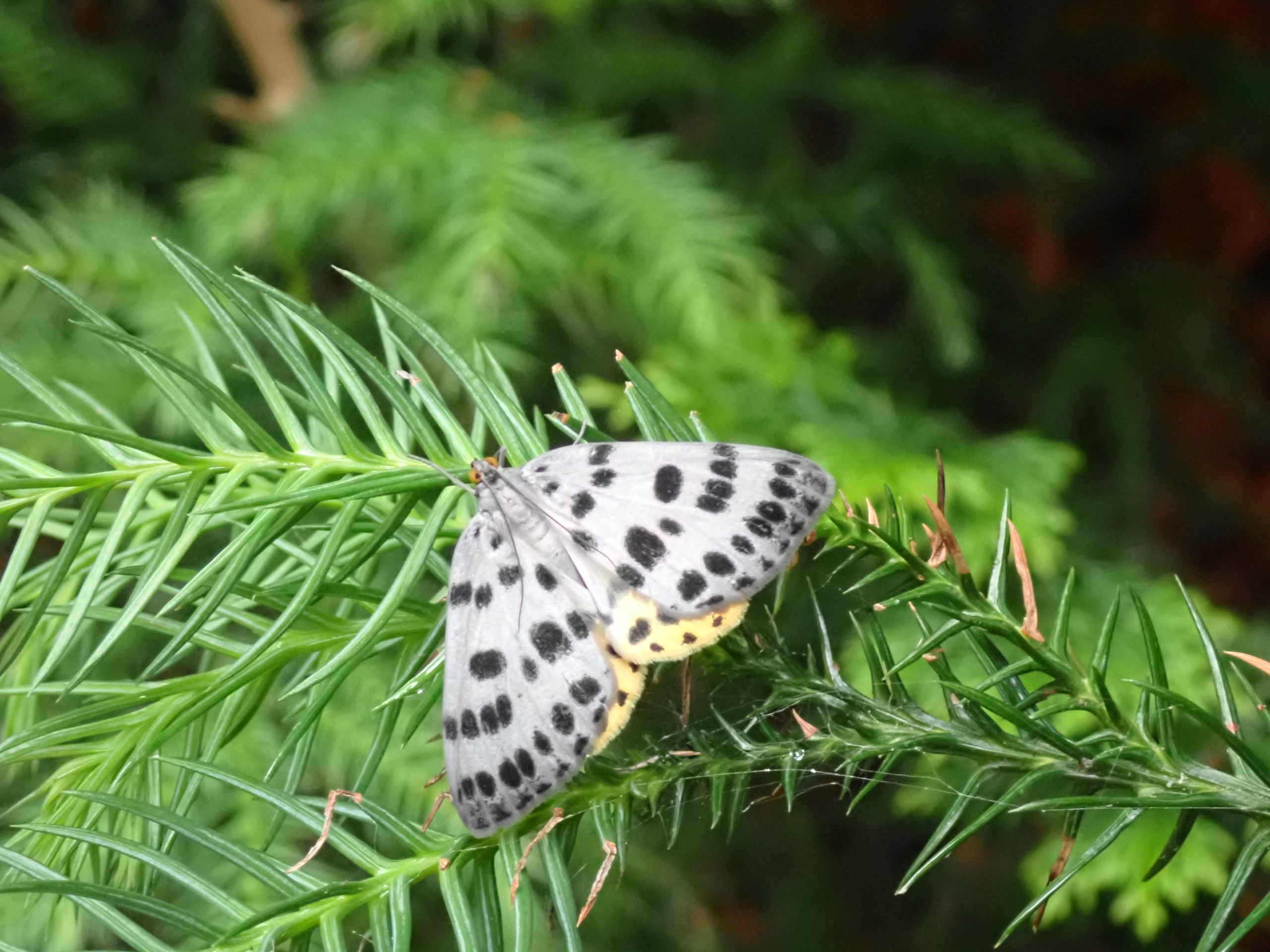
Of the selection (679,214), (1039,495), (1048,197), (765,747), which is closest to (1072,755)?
(765,747)

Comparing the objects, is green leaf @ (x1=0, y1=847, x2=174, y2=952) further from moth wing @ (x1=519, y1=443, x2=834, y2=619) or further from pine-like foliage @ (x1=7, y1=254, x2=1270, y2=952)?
moth wing @ (x1=519, y1=443, x2=834, y2=619)

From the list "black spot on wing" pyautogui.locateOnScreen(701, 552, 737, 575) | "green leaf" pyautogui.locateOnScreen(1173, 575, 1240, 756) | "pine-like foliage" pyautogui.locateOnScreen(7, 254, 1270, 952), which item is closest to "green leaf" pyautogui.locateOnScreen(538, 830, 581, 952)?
"pine-like foliage" pyautogui.locateOnScreen(7, 254, 1270, 952)

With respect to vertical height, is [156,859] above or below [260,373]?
below

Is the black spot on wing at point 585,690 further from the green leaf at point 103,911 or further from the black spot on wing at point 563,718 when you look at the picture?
the green leaf at point 103,911

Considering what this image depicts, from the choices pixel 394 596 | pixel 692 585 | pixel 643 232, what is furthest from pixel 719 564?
pixel 643 232

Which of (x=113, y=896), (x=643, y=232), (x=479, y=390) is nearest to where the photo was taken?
(x=113, y=896)

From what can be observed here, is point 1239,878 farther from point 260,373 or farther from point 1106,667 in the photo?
point 260,373
